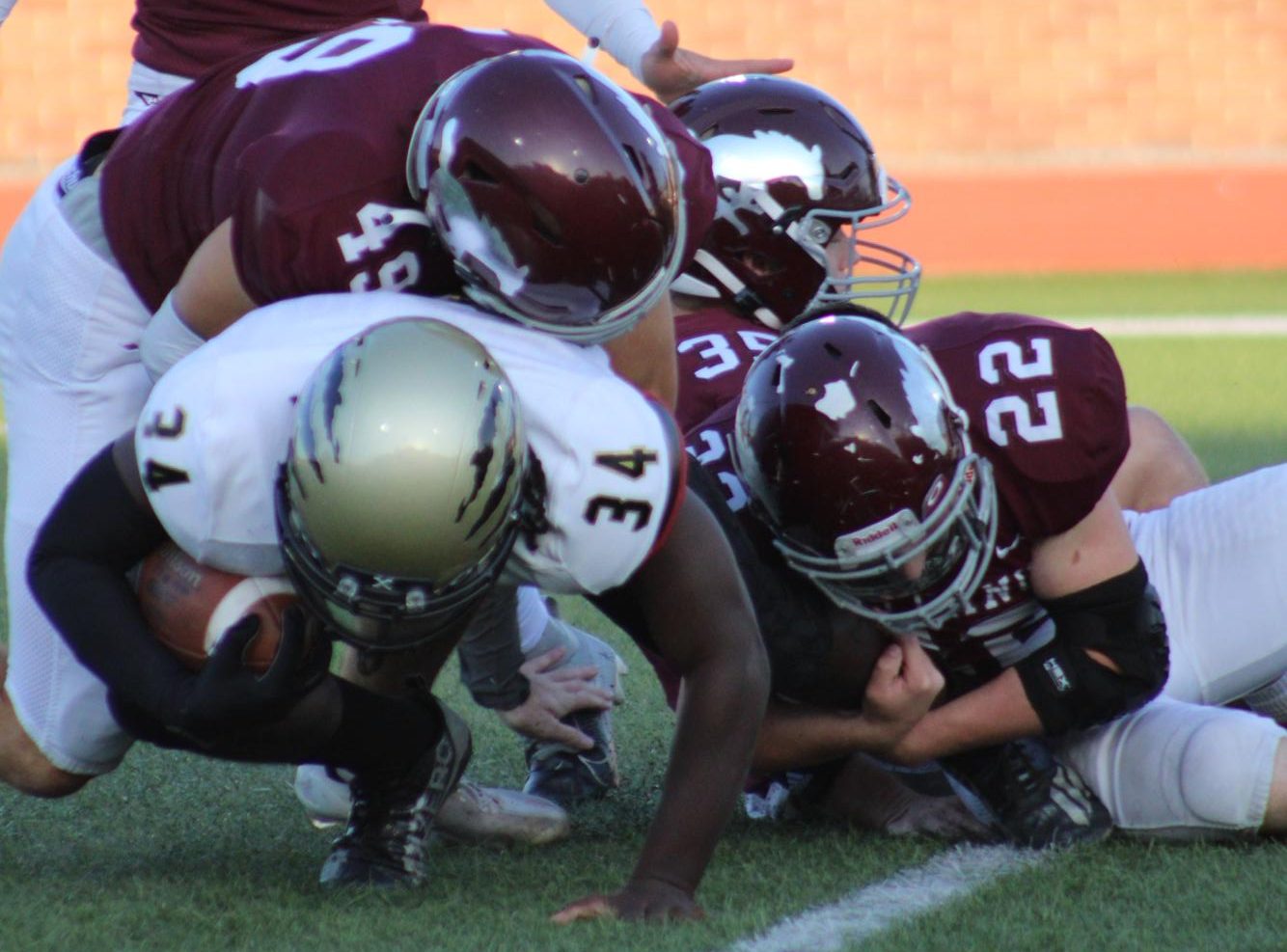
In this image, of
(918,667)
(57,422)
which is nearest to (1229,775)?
(918,667)

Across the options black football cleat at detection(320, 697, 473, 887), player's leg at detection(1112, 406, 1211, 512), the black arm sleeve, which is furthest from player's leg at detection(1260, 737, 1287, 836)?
the black arm sleeve

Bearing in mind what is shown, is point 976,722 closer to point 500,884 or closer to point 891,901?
point 891,901

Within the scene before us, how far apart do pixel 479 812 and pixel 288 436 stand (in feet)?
2.63

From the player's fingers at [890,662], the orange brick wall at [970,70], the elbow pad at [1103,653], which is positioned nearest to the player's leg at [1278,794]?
the elbow pad at [1103,653]

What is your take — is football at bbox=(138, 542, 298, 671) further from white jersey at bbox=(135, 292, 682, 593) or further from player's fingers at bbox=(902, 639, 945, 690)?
player's fingers at bbox=(902, 639, 945, 690)

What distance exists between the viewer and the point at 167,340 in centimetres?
260

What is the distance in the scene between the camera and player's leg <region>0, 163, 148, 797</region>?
2.78m

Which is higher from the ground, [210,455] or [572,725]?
[210,455]

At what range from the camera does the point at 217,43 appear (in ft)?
11.4

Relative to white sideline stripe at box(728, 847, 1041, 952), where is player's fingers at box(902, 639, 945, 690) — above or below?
above

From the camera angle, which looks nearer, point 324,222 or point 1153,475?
point 324,222

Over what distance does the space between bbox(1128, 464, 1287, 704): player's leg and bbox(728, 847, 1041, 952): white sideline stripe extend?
0.48 meters

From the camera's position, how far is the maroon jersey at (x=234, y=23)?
3.44m

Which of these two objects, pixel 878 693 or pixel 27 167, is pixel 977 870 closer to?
pixel 878 693
